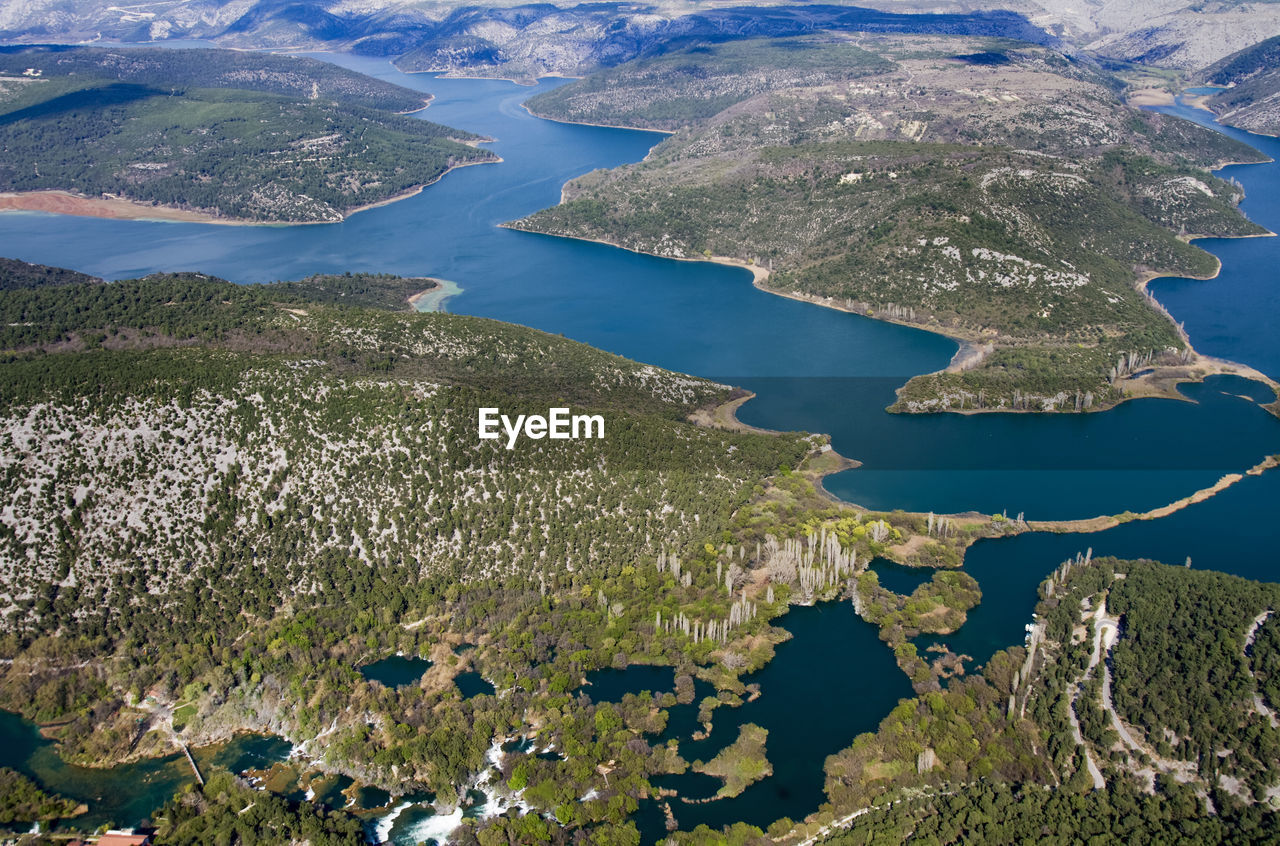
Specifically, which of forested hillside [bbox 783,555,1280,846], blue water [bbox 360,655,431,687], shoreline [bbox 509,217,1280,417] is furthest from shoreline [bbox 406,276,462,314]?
forested hillside [bbox 783,555,1280,846]

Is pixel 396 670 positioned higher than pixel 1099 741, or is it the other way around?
pixel 1099 741

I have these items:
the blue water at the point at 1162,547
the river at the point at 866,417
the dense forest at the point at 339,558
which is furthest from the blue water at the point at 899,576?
the dense forest at the point at 339,558

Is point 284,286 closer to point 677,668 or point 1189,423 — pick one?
point 677,668

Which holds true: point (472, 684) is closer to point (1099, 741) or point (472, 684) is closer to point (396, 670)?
point (396, 670)

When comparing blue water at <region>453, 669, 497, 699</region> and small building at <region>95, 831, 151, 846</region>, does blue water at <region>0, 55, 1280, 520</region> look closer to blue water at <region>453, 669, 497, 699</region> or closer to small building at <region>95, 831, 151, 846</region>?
blue water at <region>453, 669, 497, 699</region>

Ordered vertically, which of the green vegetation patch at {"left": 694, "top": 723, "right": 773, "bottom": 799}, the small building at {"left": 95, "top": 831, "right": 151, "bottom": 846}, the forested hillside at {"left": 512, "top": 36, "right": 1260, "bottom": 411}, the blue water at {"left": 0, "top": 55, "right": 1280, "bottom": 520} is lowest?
the small building at {"left": 95, "top": 831, "right": 151, "bottom": 846}

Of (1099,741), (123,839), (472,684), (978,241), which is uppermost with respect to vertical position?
→ (978,241)

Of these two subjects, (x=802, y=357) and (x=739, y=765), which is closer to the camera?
(x=739, y=765)

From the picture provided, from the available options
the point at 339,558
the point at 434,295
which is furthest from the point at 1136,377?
the point at 434,295

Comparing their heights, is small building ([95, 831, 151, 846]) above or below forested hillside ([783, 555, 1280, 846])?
below
